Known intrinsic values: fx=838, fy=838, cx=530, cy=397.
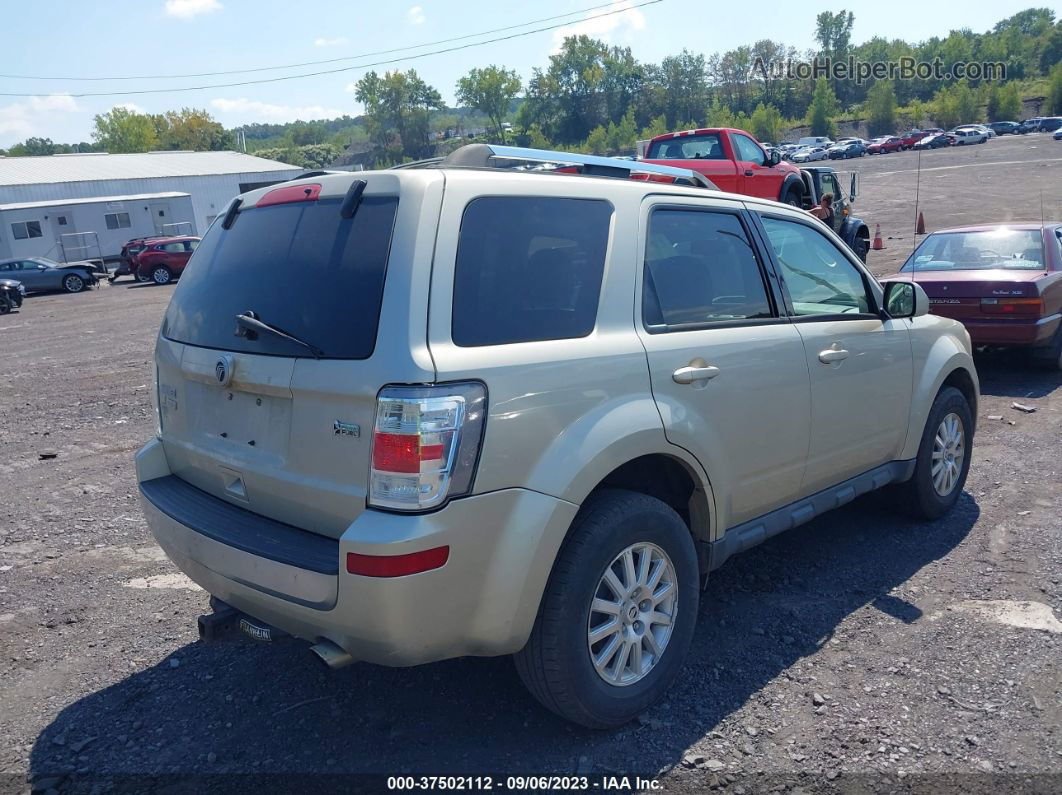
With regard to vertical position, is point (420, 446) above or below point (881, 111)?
below

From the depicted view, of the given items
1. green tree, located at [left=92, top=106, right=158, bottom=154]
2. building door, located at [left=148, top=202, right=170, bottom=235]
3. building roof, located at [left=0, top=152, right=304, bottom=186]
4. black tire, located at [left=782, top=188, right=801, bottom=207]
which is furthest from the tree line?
black tire, located at [left=782, top=188, right=801, bottom=207]

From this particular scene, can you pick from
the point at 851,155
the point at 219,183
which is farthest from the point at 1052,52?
the point at 219,183

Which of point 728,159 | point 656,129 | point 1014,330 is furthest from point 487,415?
point 656,129

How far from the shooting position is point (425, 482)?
254cm

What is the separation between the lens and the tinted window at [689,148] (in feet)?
49.0

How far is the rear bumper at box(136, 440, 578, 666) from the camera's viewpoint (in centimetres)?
254

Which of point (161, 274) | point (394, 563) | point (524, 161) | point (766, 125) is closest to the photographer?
point (394, 563)

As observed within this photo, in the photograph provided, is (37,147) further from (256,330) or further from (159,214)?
(256,330)

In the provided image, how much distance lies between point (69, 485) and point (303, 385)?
469 cm

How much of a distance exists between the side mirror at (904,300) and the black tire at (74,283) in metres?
31.1

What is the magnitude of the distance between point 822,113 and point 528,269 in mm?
115375

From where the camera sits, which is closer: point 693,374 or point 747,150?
point 693,374

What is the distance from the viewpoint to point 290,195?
321 centimetres

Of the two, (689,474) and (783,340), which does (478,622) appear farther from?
(783,340)
